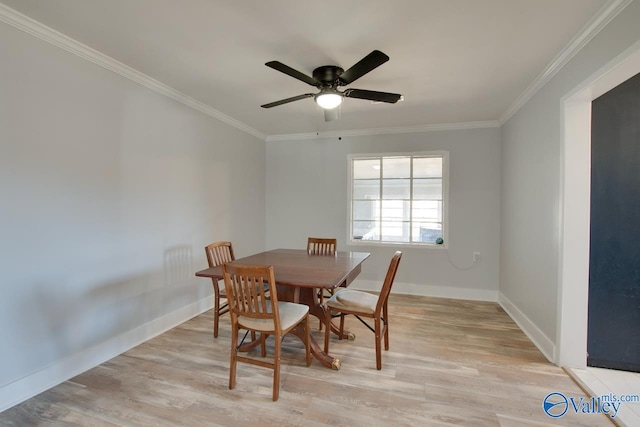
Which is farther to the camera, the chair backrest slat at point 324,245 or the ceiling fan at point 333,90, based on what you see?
the chair backrest slat at point 324,245

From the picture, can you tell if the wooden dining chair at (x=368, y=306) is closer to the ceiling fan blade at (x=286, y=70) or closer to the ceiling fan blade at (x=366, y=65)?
the ceiling fan blade at (x=366, y=65)

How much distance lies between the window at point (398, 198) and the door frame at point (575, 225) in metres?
1.89

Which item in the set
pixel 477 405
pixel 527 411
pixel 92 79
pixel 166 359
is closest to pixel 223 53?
pixel 92 79

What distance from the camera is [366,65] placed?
188 centimetres

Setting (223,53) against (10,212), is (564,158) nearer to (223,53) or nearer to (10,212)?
(223,53)

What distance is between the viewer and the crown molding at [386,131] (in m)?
3.92

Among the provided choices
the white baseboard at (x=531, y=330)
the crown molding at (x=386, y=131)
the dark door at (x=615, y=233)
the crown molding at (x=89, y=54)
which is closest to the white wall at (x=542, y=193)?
the white baseboard at (x=531, y=330)

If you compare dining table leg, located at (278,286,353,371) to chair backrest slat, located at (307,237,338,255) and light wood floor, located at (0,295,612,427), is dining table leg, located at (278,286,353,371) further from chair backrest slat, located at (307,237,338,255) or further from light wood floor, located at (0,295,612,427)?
chair backrest slat, located at (307,237,338,255)

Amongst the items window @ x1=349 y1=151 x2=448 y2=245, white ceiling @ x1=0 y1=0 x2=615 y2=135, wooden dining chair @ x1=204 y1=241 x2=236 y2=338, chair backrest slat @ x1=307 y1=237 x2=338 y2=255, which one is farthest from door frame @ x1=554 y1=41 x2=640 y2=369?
wooden dining chair @ x1=204 y1=241 x2=236 y2=338

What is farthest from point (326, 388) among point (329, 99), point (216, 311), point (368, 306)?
point (329, 99)

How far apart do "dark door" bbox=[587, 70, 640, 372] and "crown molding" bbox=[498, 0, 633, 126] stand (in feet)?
1.62

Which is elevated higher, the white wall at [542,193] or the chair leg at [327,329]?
the white wall at [542,193]

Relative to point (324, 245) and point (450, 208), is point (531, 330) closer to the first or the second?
point (450, 208)

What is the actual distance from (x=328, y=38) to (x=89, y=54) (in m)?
1.83
